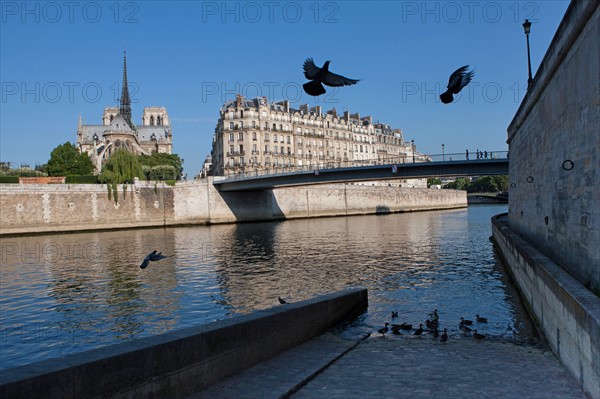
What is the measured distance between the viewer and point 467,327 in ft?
Answer: 41.8

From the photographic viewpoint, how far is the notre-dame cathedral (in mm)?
128500

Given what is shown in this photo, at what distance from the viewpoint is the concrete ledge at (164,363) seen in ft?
17.9

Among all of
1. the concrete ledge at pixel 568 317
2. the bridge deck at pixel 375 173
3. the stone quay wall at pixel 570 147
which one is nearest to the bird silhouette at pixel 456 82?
the stone quay wall at pixel 570 147

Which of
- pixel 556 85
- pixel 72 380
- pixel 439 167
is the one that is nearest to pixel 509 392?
pixel 72 380

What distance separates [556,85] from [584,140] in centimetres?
377

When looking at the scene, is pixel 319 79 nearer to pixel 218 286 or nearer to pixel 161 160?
pixel 218 286

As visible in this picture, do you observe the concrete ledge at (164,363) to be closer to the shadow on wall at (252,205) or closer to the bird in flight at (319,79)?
the bird in flight at (319,79)

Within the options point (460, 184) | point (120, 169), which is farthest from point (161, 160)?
point (460, 184)

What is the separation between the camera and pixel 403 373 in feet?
28.5

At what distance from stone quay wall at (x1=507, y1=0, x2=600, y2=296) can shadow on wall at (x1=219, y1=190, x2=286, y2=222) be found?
164ft

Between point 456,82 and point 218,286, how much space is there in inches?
494

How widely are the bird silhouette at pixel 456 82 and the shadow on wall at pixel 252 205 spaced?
53.9 m

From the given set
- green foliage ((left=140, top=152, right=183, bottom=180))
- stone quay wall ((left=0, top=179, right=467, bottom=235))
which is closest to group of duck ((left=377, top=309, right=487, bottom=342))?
stone quay wall ((left=0, top=179, right=467, bottom=235))

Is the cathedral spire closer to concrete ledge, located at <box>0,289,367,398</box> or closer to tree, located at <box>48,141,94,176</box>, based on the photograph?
tree, located at <box>48,141,94,176</box>
